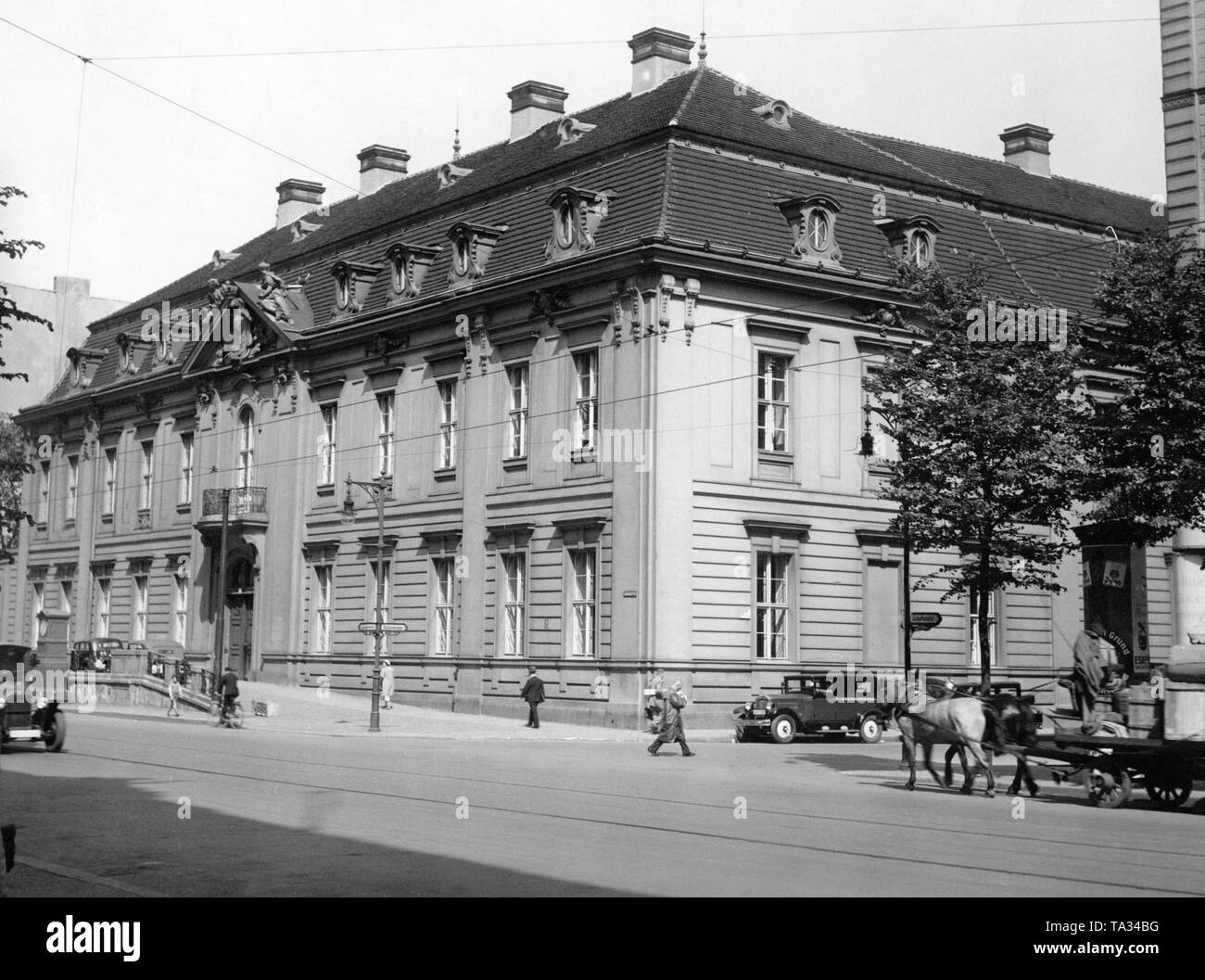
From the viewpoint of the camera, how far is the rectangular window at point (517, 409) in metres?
41.0

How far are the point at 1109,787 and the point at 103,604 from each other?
162 feet

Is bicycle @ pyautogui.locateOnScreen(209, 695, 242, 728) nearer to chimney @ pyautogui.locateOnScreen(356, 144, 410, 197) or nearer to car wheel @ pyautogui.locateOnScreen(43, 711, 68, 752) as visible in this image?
car wheel @ pyautogui.locateOnScreen(43, 711, 68, 752)

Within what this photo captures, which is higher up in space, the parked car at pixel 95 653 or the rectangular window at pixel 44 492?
the rectangular window at pixel 44 492

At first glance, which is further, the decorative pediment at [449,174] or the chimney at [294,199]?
the chimney at [294,199]

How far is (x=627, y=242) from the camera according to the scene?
120 ft

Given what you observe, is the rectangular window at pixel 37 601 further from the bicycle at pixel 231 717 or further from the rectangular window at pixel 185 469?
the bicycle at pixel 231 717

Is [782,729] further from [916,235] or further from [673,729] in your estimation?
[916,235]

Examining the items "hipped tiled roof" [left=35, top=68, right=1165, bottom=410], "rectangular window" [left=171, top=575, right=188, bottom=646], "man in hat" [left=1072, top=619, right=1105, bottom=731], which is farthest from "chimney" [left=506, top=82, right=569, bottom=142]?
"man in hat" [left=1072, top=619, right=1105, bottom=731]

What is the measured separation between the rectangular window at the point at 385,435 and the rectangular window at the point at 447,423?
8.47 ft

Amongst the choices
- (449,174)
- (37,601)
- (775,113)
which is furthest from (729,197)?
(37,601)

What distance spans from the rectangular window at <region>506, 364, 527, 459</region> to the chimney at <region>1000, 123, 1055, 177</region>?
22546 millimetres

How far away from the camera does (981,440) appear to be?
26.4m

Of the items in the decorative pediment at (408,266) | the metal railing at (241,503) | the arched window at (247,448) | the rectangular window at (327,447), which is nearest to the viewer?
the decorative pediment at (408,266)

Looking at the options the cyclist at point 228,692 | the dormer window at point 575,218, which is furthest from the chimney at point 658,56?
the cyclist at point 228,692
